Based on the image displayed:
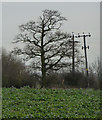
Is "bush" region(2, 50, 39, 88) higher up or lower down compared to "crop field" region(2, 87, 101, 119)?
higher up

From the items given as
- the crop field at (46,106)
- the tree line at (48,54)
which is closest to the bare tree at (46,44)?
the tree line at (48,54)

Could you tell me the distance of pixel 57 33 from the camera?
24578 mm

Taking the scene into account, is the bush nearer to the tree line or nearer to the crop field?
the tree line

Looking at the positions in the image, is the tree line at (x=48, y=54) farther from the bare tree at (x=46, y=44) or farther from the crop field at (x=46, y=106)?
the crop field at (x=46, y=106)

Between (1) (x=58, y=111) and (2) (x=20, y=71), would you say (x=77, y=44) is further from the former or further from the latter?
(1) (x=58, y=111)

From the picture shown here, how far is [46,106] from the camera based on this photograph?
32.7 ft

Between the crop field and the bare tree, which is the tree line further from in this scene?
the crop field

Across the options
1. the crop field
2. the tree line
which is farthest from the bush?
the crop field

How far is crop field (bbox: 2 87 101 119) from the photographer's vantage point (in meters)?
8.80

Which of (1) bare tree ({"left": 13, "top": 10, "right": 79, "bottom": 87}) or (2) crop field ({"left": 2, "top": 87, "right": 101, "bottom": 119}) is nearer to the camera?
(2) crop field ({"left": 2, "top": 87, "right": 101, "bottom": 119})

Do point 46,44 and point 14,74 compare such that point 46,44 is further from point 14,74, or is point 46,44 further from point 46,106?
point 46,106

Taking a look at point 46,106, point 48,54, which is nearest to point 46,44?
point 48,54

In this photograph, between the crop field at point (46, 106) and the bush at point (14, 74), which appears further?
the bush at point (14, 74)

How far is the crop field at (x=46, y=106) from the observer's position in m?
8.80
